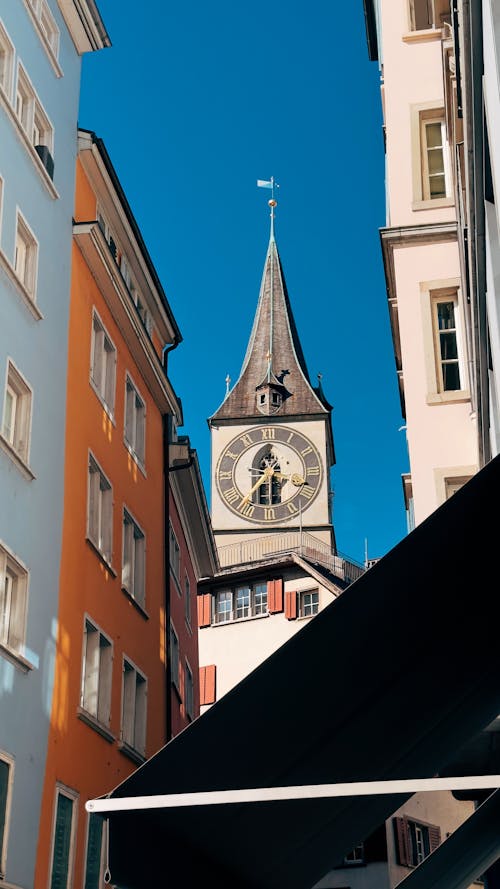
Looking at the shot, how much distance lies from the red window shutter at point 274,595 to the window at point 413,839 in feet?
41.4

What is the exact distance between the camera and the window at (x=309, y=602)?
55759 mm

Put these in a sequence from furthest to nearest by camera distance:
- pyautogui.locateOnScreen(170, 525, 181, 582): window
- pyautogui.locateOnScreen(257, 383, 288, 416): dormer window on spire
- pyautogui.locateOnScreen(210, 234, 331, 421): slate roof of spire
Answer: pyautogui.locateOnScreen(210, 234, 331, 421): slate roof of spire → pyautogui.locateOnScreen(257, 383, 288, 416): dormer window on spire → pyautogui.locateOnScreen(170, 525, 181, 582): window

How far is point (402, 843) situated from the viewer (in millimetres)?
44281

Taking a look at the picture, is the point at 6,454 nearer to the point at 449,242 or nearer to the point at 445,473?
the point at 445,473

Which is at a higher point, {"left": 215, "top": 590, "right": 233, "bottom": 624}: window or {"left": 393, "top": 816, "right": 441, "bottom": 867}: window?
{"left": 215, "top": 590, "right": 233, "bottom": 624}: window

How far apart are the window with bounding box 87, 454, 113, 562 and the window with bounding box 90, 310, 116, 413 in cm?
146

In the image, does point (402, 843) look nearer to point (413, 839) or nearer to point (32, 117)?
point (413, 839)

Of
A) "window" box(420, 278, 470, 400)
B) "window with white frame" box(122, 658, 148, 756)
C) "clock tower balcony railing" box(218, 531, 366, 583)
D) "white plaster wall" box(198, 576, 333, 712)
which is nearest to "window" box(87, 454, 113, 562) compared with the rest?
"window with white frame" box(122, 658, 148, 756)

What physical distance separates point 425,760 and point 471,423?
9669 mm

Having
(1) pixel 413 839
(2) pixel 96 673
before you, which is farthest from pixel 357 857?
(2) pixel 96 673

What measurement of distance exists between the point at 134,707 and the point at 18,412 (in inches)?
281

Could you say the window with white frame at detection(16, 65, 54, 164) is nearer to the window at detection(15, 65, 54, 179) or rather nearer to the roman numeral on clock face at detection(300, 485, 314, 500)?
the window at detection(15, 65, 54, 179)

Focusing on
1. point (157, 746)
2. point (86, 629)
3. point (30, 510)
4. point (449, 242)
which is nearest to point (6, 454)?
point (30, 510)

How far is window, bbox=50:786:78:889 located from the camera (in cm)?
1677
